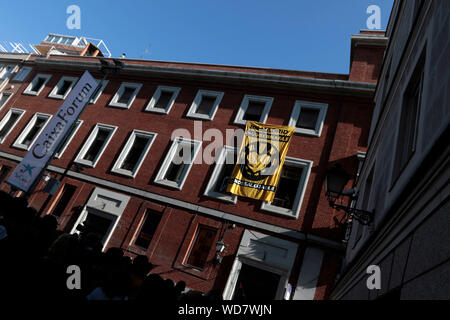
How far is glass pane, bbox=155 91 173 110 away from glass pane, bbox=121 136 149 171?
2535 mm

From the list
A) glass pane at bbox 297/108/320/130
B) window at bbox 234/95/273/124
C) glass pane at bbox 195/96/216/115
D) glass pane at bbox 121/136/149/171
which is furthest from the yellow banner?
glass pane at bbox 121/136/149/171

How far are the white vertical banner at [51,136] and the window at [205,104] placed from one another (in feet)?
18.7

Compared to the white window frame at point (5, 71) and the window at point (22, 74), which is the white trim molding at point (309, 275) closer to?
the window at point (22, 74)

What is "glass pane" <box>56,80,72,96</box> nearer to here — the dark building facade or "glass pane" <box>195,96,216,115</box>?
"glass pane" <box>195,96,216,115</box>

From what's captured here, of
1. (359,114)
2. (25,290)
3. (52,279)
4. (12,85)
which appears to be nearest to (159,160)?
(359,114)

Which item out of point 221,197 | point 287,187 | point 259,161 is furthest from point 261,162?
point 221,197

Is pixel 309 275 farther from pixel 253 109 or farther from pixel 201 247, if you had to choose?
pixel 253 109

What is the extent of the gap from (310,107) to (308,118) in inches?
23.8

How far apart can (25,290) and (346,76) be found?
16439mm

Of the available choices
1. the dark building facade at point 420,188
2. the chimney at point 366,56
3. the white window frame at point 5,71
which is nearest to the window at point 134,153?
the chimney at point 366,56

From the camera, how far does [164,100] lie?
1803cm

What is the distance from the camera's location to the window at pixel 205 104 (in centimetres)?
1620

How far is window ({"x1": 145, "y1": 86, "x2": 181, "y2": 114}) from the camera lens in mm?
17312

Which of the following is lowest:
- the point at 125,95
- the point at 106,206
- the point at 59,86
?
the point at 106,206
